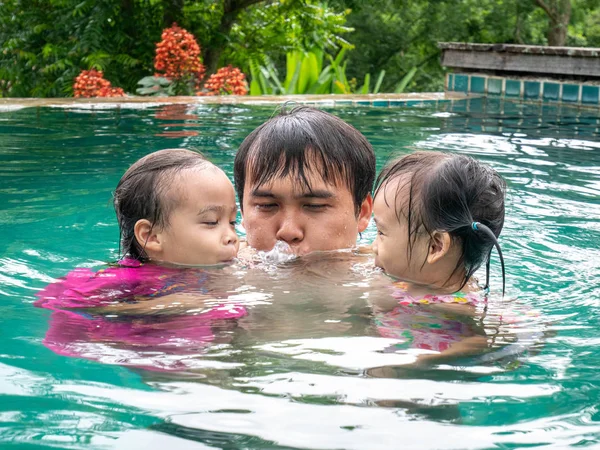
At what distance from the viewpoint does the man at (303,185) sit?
3.39 metres

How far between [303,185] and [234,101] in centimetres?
608

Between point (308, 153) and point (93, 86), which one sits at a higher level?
point (93, 86)

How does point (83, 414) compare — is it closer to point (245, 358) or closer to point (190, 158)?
point (245, 358)

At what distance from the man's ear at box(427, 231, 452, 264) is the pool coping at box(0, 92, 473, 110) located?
5.55m

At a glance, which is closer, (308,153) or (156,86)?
(308,153)

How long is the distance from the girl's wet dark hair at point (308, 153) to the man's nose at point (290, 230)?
0.15m

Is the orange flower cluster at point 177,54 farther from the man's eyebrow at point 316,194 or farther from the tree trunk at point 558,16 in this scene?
the tree trunk at point 558,16

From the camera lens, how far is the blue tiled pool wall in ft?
32.0

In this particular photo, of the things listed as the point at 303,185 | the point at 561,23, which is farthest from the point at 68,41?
the point at 561,23

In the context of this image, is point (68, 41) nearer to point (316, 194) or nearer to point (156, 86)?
point (156, 86)

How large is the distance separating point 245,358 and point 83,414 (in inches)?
21.5

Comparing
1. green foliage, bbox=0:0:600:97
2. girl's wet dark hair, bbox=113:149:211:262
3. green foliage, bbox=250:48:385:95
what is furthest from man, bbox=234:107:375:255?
green foliage, bbox=250:48:385:95

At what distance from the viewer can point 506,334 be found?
2.83 m

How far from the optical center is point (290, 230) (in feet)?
11.0
